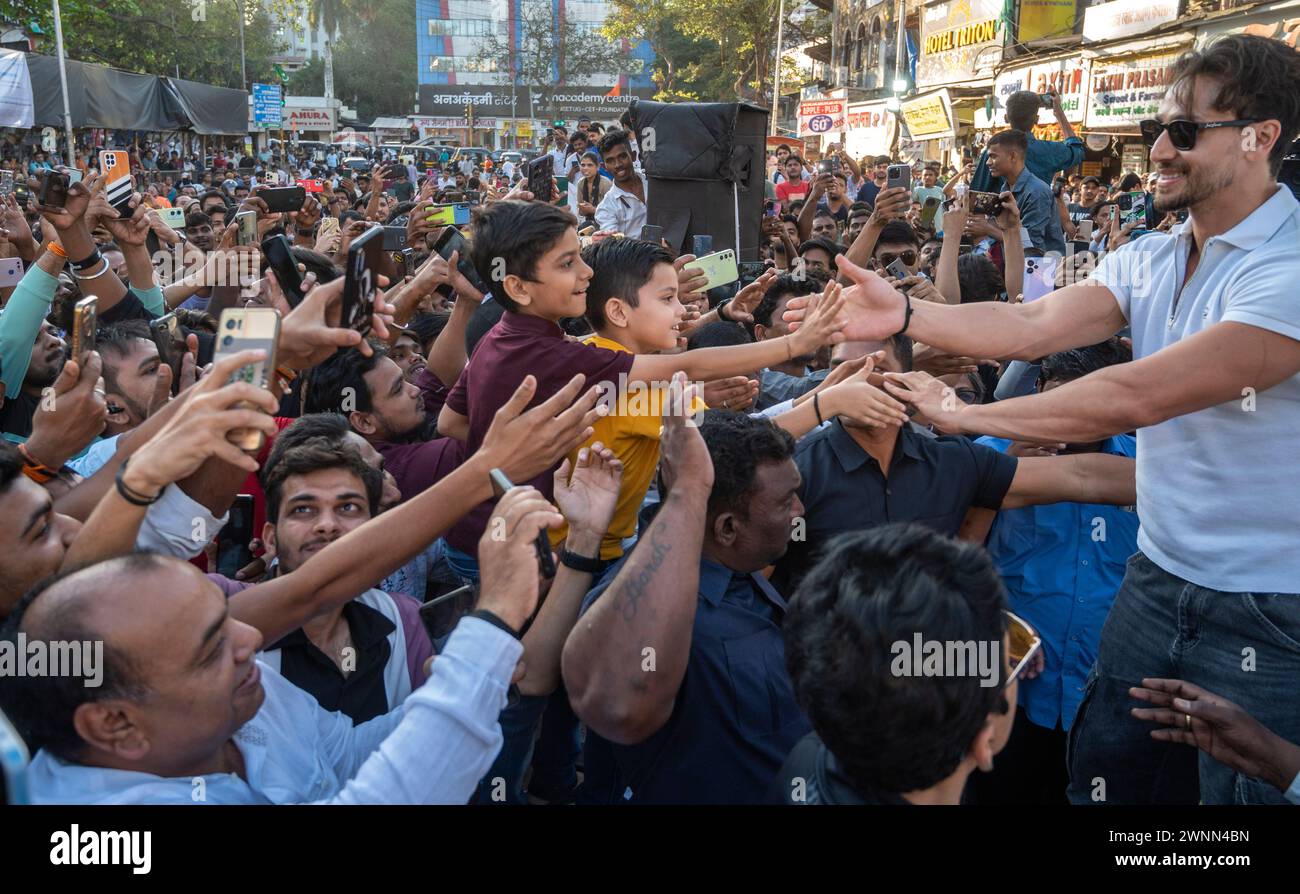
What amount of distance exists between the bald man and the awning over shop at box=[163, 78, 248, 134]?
27.1 m

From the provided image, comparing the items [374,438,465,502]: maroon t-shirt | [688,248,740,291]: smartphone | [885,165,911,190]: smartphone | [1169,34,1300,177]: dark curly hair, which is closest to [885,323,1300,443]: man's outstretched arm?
[1169,34,1300,177]: dark curly hair

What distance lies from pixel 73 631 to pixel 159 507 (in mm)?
782

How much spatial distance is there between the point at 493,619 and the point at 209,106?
29552mm

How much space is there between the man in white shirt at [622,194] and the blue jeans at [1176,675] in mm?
6377

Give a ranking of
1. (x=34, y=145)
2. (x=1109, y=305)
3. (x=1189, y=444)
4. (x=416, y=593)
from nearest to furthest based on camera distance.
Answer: (x=1189, y=444) < (x=1109, y=305) < (x=416, y=593) < (x=34, y=145)

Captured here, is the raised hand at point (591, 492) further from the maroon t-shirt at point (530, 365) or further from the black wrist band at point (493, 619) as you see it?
the black wrist band at point (493, 619)

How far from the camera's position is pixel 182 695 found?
1.75 metres

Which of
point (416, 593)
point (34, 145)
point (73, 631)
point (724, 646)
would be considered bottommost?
point (416, 593)

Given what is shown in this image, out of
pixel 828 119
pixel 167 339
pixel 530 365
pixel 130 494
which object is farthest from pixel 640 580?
pixel 828 119

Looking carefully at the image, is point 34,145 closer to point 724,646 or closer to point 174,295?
point 174,295

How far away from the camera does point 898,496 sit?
3.08 metres

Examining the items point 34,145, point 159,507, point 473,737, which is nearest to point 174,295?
point 159,507

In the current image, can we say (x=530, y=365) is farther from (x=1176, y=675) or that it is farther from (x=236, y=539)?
(x=1176, y=675)

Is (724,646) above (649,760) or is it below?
above
